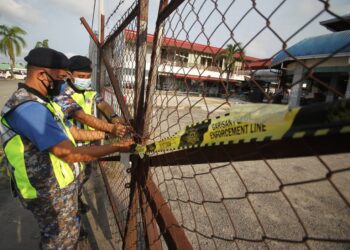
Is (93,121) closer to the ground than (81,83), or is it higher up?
closer to the ground

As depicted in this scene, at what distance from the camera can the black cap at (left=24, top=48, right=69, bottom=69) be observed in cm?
165

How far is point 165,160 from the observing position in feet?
4.23

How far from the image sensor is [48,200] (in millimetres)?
1805

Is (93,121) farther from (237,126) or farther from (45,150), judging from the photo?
(237,126)

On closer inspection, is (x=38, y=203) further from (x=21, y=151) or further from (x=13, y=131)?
(x=13, y=131)

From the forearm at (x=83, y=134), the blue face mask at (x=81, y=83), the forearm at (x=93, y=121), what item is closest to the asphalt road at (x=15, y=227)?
the forearm at (x=83, y=134)

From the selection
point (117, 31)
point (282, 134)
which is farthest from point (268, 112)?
point (117, 31)

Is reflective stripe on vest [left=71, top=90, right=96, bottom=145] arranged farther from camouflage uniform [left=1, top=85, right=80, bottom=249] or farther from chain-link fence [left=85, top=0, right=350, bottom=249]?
camouflage uniform [left=1, top=85, right=80, bottom=249]

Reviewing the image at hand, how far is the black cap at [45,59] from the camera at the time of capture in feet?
5.40

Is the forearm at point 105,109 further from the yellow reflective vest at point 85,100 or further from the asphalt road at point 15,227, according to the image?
the asphalt road at point 15,227

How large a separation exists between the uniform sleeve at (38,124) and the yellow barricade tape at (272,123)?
0.98 metres

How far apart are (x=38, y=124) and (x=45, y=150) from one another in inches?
6.2

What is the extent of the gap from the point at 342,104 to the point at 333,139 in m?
0.08

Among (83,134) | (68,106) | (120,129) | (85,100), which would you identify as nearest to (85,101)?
(85,100)
